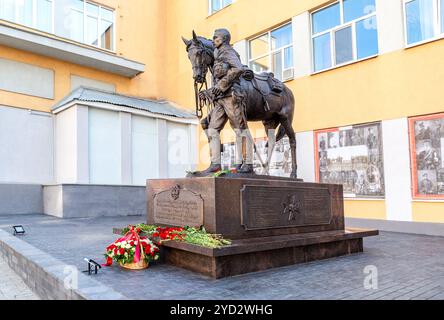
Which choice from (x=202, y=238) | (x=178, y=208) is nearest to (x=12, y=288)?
(x=178, y=208)

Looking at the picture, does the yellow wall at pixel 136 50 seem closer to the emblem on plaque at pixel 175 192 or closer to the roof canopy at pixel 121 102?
the roof canopy at pixel 121 102

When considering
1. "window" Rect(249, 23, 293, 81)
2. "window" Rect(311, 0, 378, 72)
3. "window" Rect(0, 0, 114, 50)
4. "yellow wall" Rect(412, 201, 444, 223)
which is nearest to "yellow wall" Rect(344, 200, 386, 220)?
"yellow wall" Rect(412, 201, 444, 223)

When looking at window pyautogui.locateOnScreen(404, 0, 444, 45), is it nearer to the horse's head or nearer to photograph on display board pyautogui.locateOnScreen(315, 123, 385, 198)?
photograph on display board pyautogui.locateOnScreen(315, 123, 385, 198)

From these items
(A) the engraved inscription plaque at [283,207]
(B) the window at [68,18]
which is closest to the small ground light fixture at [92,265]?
(A) the engraved inscription plaque at [283,207]

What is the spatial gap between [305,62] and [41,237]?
9474 mm

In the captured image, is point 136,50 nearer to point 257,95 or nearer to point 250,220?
point 257,95

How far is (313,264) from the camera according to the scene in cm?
555

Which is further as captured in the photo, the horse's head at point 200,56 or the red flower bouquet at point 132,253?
the horse's head at point 200,56

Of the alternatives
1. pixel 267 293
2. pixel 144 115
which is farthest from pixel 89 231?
pixel 144 115

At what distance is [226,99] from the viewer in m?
6.19

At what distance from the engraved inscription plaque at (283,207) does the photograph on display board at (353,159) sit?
4.68 meters

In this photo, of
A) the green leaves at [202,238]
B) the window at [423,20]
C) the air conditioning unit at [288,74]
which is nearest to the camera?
the green leaves at [202,238]

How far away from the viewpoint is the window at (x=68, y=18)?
50.0 ft
